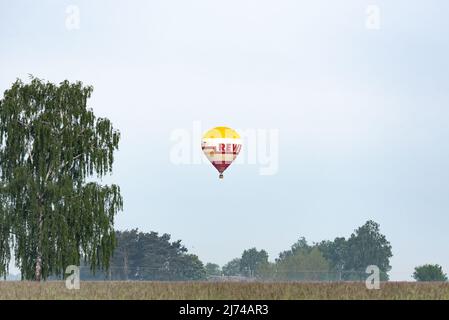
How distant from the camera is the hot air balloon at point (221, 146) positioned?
211 ft

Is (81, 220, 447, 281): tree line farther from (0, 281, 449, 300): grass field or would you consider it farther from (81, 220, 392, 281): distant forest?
(0, 281, 449, 300): grass field

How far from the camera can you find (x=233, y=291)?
1186 inches

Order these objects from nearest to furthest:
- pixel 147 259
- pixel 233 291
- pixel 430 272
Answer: pixel 233 291
pixel 430 272
pixel 147 259

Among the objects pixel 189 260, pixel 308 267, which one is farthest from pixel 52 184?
pixel 308 267

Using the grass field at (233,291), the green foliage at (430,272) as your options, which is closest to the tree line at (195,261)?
the green foliage at (430,272)

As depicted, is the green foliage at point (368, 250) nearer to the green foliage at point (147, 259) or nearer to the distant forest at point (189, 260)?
the distant forest at point (189, 260)

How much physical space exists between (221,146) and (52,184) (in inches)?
659

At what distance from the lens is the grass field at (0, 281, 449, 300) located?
2923cm

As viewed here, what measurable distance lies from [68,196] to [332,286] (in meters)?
→ 22.0

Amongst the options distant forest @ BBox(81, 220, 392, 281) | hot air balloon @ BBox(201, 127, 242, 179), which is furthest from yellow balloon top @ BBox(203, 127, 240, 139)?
distant forest @ BBox(81, 220, 392, 281)

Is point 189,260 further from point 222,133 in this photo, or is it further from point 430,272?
point 222,133

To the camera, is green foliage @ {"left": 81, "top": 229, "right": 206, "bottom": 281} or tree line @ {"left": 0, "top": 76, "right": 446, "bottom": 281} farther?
green foliage @ {"left": 81, "top": 229, "right": 206, "bottom": 281}

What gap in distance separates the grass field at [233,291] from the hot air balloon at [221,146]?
30123 mm
